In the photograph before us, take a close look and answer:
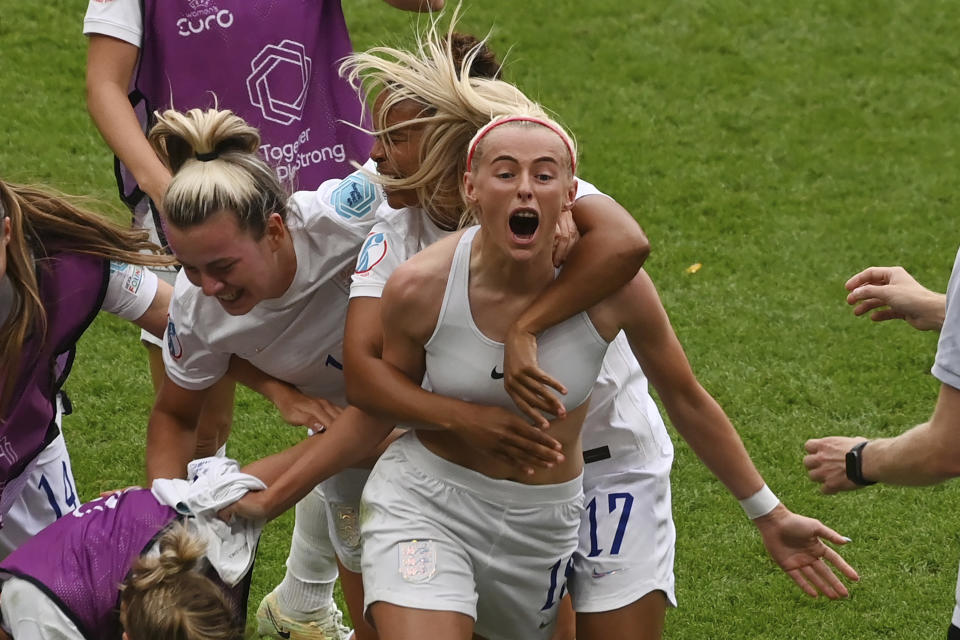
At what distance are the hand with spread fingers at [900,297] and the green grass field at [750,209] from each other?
149 cm

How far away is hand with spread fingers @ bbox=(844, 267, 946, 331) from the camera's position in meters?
3.74

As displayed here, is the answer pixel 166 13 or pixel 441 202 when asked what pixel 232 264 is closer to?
pixel 441 202

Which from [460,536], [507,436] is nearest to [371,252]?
[507,436]

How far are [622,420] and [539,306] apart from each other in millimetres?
604

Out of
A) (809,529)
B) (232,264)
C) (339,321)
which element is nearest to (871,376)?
(809,529)

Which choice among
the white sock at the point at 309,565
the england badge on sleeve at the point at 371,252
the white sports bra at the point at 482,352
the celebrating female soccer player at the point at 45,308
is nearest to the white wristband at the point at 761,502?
the white sports bra at the point at 482,352

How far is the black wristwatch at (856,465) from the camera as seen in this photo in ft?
11.8

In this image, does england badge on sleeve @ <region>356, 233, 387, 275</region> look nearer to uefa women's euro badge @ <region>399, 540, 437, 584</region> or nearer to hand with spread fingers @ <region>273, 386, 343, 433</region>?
hand with spread fingers @ <region>273, 386, 343, 433</region>

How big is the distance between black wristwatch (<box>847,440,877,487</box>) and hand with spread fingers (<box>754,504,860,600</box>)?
0.79 ft

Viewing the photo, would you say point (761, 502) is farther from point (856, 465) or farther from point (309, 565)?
point (309, 565)

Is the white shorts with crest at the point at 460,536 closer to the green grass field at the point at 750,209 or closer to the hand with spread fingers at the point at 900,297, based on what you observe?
the hand with spread fingers at the point at 900,297

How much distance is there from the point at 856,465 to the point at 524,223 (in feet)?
3.46

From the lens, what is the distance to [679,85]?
9.12 metres

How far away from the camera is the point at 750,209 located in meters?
7.88
